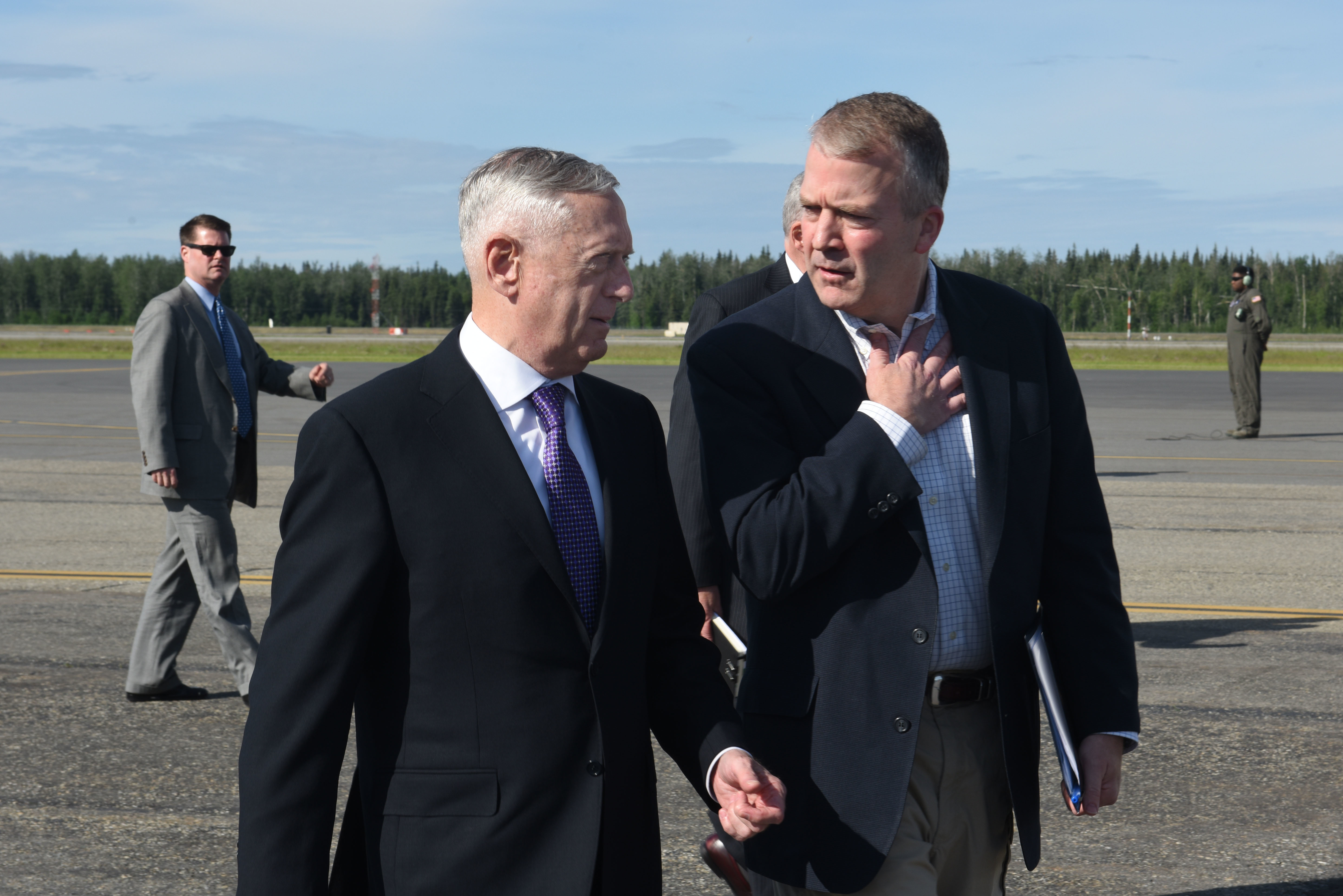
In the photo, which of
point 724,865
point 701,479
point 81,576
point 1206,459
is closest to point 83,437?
point 81,576

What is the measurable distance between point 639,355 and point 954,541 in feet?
155

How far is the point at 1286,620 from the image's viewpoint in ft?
26.3

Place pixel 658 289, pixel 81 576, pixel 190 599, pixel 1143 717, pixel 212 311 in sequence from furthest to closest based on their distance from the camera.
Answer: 1. pixel 658 289
2. pixel 81 576
3. pixel 212 311
4. pixel 190 599
5. pixel 1143 717

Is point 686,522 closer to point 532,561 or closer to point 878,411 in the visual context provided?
point 878,411

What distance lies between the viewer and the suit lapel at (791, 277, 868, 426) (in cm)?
264

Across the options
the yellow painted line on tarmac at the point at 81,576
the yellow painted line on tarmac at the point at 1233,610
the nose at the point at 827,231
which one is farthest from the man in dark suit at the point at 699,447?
the yellow painted line on tarmac at the point at 81,576

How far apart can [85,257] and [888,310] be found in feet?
458

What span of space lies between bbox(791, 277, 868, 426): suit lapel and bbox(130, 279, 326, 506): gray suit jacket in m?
4.36

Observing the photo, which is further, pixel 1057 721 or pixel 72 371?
pixel 72 371

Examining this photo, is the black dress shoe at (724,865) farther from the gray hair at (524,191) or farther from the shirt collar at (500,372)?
the gray hair at (524,191)

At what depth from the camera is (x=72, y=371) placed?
116 ft

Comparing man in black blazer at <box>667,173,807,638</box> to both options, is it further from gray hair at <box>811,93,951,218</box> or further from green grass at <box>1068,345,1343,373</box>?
green grass at <box>1068,345,1343,373</box>

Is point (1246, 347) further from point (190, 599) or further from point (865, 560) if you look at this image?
point (865, 560)

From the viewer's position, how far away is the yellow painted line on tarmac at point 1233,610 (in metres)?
8.16
